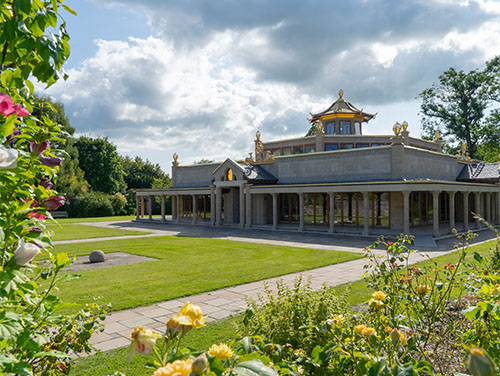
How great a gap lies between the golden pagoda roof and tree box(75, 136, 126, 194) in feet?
123

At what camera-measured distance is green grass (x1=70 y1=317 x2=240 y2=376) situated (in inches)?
228

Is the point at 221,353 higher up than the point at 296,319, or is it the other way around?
the point at 221,353

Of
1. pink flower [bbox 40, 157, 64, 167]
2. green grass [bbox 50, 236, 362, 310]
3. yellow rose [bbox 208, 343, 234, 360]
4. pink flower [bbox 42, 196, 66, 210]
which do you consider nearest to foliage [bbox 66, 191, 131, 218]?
green grass [bbox 50, 236, 362, 310]

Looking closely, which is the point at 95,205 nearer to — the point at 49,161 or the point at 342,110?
the point at 342,110

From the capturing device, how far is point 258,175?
3134 centimetres

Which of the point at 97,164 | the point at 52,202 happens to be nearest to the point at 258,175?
the point at 52,202

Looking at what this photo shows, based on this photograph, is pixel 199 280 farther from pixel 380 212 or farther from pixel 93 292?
pixel 380 212

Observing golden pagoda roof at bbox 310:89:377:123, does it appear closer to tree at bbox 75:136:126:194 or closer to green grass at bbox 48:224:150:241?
green grass at bbox 48:224:150:241

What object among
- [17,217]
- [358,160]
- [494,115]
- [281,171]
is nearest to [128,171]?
[281,171]

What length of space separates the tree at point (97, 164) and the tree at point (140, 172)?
8005 mm

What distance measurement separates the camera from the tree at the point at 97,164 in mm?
60719

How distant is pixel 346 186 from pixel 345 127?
15.9 metres

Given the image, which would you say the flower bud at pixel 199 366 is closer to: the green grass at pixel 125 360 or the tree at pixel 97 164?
the green grass at pixel 125 360

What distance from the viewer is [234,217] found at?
34625 millimetres
